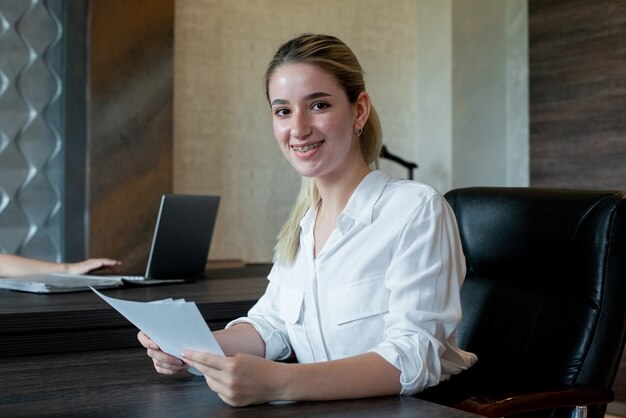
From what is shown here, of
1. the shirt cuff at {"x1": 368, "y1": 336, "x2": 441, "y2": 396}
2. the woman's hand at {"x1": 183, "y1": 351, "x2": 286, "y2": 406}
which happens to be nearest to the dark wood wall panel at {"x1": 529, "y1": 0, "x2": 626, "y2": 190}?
the shirt cuff at {"x1": 368, "y1": 336, "x2": 441, "y2": 396}

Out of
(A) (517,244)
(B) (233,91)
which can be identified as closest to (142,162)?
(B) (233,91)

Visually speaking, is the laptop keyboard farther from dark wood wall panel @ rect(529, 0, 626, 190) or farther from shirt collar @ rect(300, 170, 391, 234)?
dark wood wall panel @ rect(529, 0, 626, 190)

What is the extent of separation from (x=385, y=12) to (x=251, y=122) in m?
1.13

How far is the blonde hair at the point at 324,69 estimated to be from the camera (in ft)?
5.46

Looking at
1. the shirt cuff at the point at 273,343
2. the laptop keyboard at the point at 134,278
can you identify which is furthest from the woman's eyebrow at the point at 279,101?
the laptop keyboard at the point at 134,278

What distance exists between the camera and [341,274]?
1.61 metres

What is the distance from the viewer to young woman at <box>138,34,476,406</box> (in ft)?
4.39

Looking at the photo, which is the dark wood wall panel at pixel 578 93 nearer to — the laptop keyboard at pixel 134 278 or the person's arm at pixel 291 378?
the laptop keyboard at pixel 134 278

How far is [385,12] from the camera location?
5.00 meters

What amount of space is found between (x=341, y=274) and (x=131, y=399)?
47 cm

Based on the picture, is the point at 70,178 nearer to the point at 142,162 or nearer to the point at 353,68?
the point at 142,162

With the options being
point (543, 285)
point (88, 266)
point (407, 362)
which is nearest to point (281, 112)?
point (407, 362)

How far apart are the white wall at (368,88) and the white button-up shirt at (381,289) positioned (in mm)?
2696

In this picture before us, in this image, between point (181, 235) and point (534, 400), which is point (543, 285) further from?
point (181, 235)
